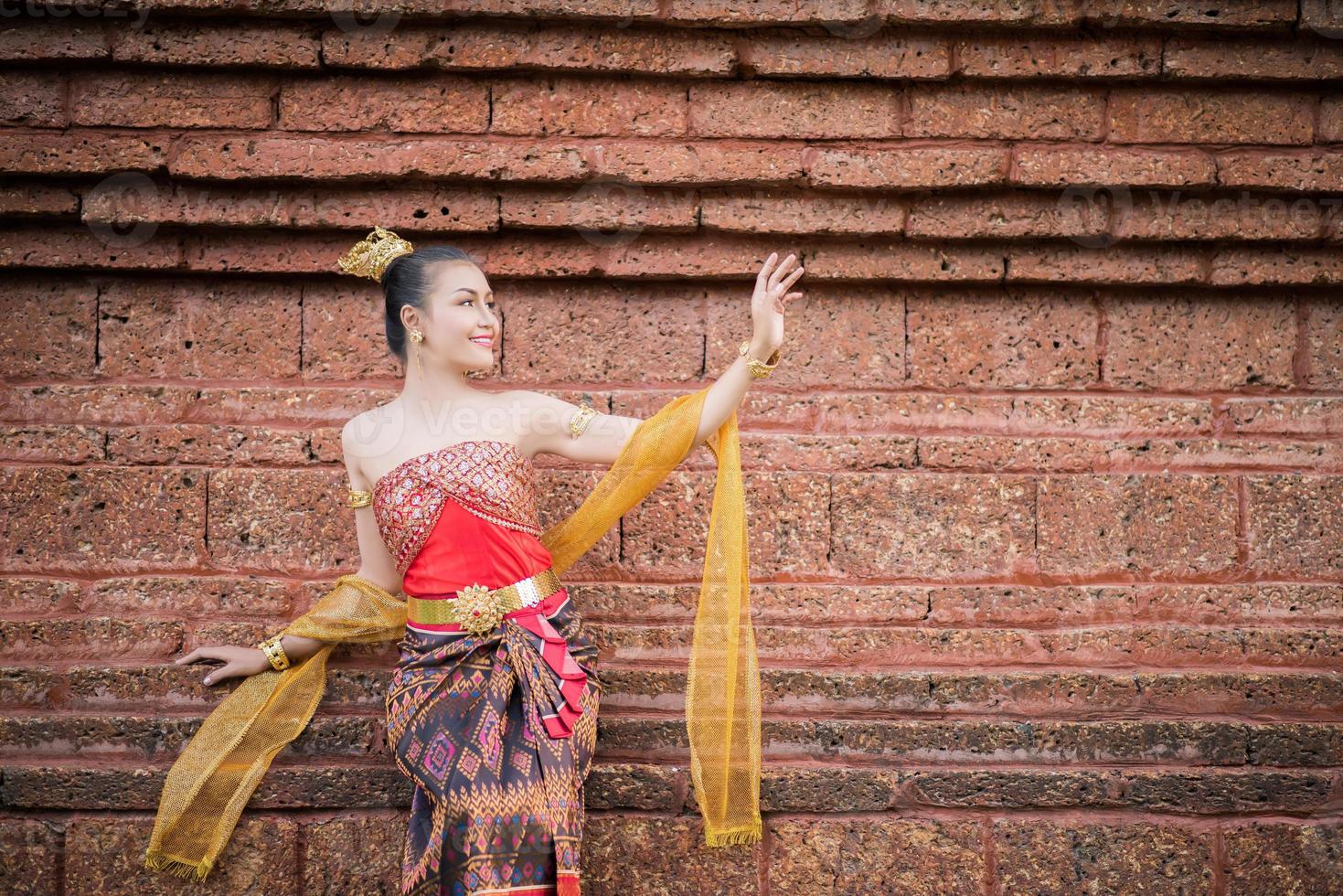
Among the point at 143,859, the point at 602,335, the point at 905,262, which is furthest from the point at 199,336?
the point at 905,262

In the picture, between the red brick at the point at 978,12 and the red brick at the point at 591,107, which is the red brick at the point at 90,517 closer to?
the red brick at the point at 591,107

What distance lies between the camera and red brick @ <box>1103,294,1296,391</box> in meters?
3.21

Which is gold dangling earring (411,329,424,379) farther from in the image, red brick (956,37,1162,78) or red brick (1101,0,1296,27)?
red brick (1101,0,1296,27)

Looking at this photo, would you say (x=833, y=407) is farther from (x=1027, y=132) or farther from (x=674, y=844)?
(x=674, y=844)

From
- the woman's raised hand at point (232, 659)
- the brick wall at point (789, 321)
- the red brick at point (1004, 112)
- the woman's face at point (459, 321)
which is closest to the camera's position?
the woman's face at point (459, 321)

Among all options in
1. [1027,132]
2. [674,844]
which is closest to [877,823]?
[674,844]

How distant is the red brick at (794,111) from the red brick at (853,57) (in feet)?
0.18

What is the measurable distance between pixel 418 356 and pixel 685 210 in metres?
0.98

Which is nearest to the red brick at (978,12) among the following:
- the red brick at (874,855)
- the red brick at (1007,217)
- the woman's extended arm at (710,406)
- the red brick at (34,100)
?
the red brick at (1007,217)

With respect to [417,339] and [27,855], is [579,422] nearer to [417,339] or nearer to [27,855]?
[417,339]

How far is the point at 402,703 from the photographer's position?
253 cm

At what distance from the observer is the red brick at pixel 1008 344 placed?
10.6 ft

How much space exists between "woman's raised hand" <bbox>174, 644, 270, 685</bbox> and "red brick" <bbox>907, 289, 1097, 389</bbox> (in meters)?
2.12

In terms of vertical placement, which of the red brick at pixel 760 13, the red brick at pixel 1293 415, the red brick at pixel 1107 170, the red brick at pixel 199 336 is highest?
the red brick at pixel 760 13
